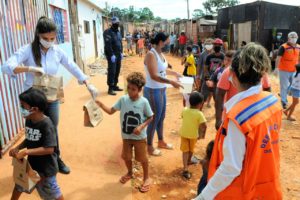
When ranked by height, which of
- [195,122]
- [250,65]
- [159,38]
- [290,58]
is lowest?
[195,122]

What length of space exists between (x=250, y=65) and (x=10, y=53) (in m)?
3.99

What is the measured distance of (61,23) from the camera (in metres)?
8.74

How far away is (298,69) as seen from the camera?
20.3 ft

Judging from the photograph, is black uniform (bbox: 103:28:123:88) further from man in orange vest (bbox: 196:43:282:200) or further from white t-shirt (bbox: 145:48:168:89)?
man in orange vest (bbox: 196:43:282:200)

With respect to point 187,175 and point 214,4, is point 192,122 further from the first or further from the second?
point 214,4

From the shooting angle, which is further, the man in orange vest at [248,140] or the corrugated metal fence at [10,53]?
the corrugated metal fence at [10,53]

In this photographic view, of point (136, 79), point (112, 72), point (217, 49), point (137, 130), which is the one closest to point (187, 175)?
point (137, 130)

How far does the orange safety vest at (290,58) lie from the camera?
22.4 feet

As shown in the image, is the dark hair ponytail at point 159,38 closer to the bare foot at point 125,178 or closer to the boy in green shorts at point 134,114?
the boy in green shorts at point 134,114

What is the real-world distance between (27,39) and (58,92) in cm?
265

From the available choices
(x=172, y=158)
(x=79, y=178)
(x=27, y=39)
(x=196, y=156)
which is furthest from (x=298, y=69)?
(x=27, y=39)

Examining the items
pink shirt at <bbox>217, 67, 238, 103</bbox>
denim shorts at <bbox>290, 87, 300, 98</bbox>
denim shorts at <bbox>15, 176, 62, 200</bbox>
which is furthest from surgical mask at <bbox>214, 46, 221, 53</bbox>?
denim shorts at <bbox>15, 176, 62, 200</bbox>

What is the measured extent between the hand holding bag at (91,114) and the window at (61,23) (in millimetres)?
5283

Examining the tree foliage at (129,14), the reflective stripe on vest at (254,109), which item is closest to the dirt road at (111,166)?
the reflective stripe on vest at (254,109)
